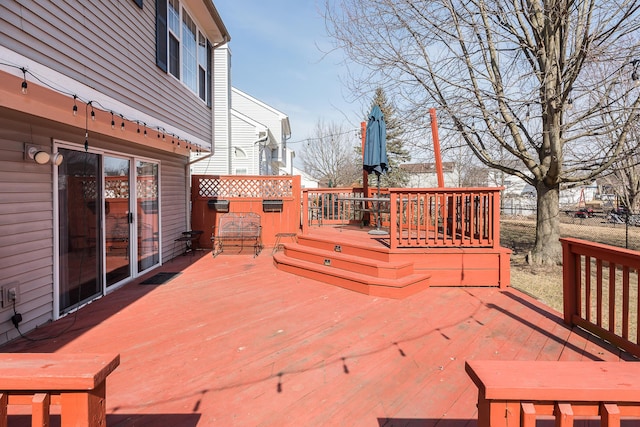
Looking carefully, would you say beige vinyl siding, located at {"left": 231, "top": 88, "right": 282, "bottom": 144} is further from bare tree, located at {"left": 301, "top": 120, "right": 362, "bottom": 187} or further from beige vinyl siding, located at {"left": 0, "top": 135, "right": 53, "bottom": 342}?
beige vinyl siding, located at {"left": 0, "top": 135, "right": 53, "bottom": 342}

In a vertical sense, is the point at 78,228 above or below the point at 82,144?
below

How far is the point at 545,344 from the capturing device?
299cm

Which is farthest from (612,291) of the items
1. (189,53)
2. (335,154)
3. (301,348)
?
(335,154)

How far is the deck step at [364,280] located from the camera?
4.27 meters

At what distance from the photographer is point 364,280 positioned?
174 inches

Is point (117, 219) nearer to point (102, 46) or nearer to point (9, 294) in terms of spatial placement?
point (9, 294)

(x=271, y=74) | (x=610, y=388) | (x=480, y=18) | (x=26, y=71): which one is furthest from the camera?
(x=271, y=74)

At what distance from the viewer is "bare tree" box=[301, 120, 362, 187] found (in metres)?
23.6

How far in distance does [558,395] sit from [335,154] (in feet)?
76.1

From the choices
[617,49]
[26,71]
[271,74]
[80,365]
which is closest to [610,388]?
[80,365]

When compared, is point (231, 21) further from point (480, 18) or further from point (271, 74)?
point (480, 18)

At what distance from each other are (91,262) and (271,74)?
12.1 meters

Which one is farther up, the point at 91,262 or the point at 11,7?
the point at 11,7

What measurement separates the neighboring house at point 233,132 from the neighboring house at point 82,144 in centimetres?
390
